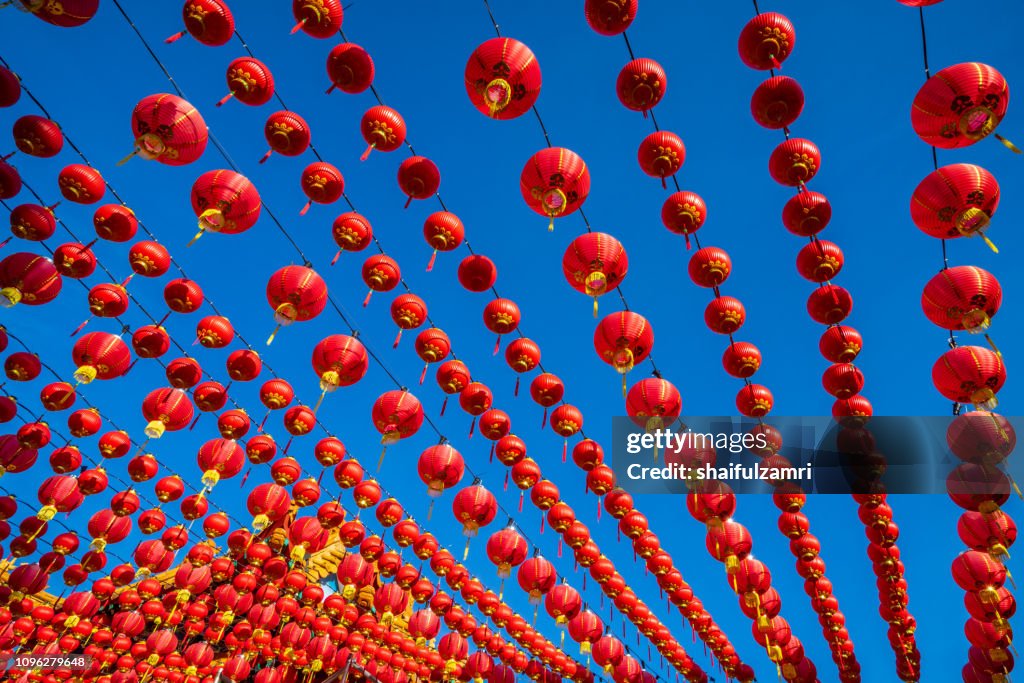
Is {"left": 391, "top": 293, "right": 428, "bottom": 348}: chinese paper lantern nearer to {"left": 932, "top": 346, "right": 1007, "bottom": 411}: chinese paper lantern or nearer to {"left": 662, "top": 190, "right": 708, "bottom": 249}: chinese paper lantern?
{"left": 662, "top": 190, "right": 708, "bottom": 249}: chinese paper lantern

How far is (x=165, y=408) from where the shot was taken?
705cm

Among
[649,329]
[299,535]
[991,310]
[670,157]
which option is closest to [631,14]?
[670,157]

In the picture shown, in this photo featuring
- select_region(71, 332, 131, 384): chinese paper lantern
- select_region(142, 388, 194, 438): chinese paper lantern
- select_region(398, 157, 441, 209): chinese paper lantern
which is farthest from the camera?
select_region(142, 388, 194, 438): chinese paper lantern

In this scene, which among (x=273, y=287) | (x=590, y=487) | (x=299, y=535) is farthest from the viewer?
(x=299, y=535)

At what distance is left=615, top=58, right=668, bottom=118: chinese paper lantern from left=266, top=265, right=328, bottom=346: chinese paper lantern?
133 inches

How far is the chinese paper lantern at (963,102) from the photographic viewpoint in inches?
152

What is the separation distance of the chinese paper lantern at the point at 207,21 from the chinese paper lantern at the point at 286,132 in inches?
30.4

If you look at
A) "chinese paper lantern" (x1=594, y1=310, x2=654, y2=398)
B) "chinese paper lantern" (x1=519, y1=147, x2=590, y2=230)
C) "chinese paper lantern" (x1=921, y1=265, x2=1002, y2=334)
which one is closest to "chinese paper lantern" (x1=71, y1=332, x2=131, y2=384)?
"chinese paper lantern" (x1=519, y1=147, x2=590, y2=230)

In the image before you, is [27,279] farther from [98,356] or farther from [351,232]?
[351,232]

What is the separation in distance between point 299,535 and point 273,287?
5364mm

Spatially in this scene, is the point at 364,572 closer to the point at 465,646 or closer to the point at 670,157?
the point at 465,646

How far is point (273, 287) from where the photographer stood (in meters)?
5.61

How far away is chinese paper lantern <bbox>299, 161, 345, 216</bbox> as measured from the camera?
18.2ft

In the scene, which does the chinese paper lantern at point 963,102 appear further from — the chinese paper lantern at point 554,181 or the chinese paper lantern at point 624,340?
the chinese paper lantern at point 624,340
